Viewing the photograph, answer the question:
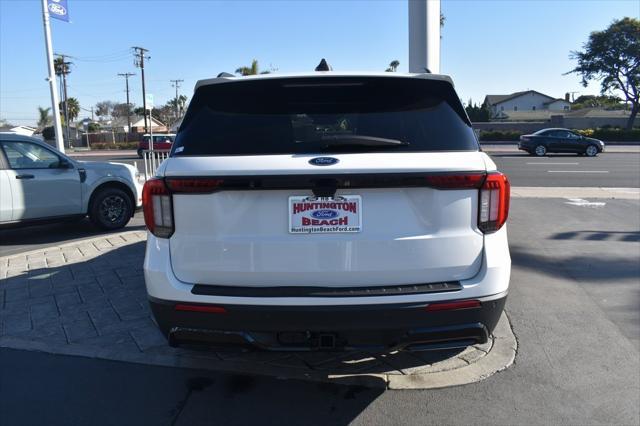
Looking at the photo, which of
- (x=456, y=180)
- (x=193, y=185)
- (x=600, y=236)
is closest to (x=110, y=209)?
(x=193, y=185)

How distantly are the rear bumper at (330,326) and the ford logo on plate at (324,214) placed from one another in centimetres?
47

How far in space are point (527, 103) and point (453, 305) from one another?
342 ft

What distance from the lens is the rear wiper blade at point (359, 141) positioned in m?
2.77

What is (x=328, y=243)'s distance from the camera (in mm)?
2648

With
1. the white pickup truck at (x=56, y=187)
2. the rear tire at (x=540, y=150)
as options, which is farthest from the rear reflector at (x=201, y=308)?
the rear tire at (x=540, y=150)

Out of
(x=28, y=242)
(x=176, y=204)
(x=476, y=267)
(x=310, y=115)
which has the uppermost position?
(x=310, y=115)

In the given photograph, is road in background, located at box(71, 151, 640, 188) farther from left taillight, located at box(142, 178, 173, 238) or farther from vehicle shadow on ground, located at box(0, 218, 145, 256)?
left taillight, located at box(142, 178, 173, 238)

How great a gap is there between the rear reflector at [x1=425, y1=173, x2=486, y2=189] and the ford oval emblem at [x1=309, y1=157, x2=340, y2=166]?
1.63 ft

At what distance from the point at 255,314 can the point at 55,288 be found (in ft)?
12.4

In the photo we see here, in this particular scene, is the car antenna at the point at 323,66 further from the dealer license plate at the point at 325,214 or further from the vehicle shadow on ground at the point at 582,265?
the vehicle shadow on ground at the point at 582,265

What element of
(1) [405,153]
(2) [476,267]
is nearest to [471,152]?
(1) [405,153]

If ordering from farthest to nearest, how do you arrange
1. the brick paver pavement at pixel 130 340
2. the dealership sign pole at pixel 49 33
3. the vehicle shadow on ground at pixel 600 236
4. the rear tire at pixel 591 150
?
the rear tire at pixel 591 150
the dealership sign pole at pixel 49 33
the vehicle shadow on ground at pixel 600 236
the brick paver pavement at pixel 130 340

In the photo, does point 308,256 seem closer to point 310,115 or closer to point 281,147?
point 281,147

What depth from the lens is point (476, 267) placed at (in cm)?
275
